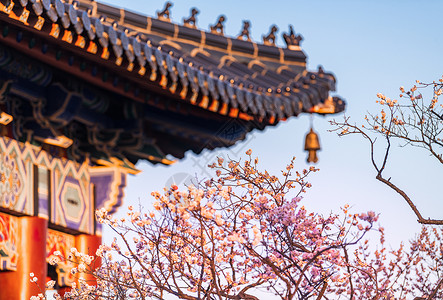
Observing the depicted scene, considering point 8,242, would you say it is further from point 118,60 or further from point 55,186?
point 118,60

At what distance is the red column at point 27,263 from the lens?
29.2 feet

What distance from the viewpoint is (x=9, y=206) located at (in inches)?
348

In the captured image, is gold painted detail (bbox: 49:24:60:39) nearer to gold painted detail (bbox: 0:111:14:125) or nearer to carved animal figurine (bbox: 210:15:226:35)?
gold painted detail (bbox: 0:111:14:125)

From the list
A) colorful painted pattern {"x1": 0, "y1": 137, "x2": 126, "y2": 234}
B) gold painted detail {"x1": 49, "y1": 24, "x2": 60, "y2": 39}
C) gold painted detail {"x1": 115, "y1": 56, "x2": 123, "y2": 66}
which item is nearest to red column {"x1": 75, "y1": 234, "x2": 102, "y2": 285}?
colorful painted pattern {"x1": 0, "y1": 137, "x2": 126, "y2": 234}

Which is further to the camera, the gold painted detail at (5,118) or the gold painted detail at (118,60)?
the gold painted detail at (5,118)

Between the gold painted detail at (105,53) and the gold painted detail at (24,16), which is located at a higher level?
the gold painted detail at (105,53)

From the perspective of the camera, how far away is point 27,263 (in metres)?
9.00

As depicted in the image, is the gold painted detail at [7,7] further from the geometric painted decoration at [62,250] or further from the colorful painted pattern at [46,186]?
the geometric painted decoration at [62,250]

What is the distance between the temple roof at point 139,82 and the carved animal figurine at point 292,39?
0.05 feet

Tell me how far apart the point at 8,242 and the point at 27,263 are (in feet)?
0.98

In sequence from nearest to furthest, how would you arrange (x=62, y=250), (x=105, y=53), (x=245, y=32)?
(x=105, y=53)
(x=62, y=250)
(x=245, y=32)

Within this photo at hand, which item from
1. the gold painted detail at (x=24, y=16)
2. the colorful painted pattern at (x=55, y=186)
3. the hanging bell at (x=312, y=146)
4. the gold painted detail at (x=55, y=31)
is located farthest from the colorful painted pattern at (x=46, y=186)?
the hanging bell at (x=312, y=146)

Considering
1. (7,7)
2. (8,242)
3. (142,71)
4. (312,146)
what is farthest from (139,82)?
(7,7)

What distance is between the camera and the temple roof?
25.0ft
